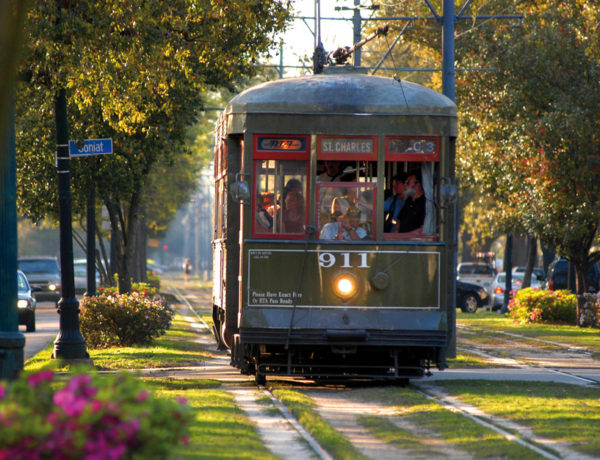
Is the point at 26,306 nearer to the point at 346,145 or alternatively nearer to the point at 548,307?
the point at 548,307

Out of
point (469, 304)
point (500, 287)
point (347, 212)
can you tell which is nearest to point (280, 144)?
point (347, 212)

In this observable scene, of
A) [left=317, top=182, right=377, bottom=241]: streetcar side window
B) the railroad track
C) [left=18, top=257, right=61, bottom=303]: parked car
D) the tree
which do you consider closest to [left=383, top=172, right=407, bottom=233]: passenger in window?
[left=317, top=182, right=377, bottom=241]: streetcar side window

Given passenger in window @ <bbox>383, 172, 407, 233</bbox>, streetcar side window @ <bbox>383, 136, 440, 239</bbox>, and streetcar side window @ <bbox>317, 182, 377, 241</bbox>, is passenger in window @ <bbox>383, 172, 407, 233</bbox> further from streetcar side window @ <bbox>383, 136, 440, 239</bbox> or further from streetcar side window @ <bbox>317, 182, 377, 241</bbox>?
streetcar side window @ <bbox>317, 182, 377, 241</bbox>

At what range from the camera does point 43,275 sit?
4172 centimetres

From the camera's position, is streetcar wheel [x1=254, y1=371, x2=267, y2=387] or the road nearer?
streetcar wheel [x1=254, y1=371, x2=267, y2=387]

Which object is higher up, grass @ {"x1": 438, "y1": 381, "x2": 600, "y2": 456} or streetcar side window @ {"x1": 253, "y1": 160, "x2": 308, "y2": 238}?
streetcar side window @ {"x1": 253, "y1": 160, "x2": 308, "y2": 238}

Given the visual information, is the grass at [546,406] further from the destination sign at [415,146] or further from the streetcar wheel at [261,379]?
the destination sign at [415,146]

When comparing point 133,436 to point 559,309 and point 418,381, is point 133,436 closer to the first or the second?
point 418,381

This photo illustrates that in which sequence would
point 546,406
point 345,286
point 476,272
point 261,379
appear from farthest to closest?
point 476,272, point 261,379, point 345,286, point 546,406

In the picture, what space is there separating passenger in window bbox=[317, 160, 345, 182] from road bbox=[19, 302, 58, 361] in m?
9.33

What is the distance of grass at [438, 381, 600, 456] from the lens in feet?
33.1

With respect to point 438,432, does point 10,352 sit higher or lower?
higher

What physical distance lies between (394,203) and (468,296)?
1160 inches

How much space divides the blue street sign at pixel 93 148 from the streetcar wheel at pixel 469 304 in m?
27.3
